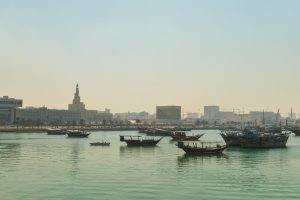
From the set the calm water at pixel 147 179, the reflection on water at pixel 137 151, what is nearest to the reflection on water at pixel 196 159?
the calm water at pixel 147 179

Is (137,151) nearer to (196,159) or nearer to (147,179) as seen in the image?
(196,159)

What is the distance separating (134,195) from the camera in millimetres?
41594

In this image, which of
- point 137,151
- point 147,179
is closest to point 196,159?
point 137,151

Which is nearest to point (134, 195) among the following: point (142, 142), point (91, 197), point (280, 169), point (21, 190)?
point (91, 197)

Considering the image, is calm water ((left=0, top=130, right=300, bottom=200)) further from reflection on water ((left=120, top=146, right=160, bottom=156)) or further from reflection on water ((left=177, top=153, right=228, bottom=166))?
reflection on water ((left=120, top=146, right=160, bottom=156))

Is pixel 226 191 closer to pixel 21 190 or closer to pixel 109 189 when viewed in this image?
pixel 109 189

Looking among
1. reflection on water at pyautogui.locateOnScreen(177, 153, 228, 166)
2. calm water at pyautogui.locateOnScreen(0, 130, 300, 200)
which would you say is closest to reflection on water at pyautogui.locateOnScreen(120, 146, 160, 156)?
reflection on water at pyautogui.locateOnScreen(177, 153, 228, 166)

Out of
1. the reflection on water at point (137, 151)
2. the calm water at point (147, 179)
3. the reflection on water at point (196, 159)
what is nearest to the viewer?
the calm water at point (147, 179)

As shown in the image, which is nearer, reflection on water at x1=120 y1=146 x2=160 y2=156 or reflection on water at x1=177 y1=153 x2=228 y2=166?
reflection on water at x1=177 y1=153 x2=228 y2=166

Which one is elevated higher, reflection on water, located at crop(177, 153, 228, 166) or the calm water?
reflection on water, located at crop(177, 153, 228, 166)

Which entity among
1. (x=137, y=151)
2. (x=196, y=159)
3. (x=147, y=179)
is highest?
(x=137, y=151)

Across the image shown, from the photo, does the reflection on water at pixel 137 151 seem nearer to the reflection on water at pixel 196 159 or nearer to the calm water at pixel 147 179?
the reflection on water at pixel 196 159

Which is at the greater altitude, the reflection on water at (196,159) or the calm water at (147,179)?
the reflection on water at (196,159)

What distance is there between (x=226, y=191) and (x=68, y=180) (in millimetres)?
17238
